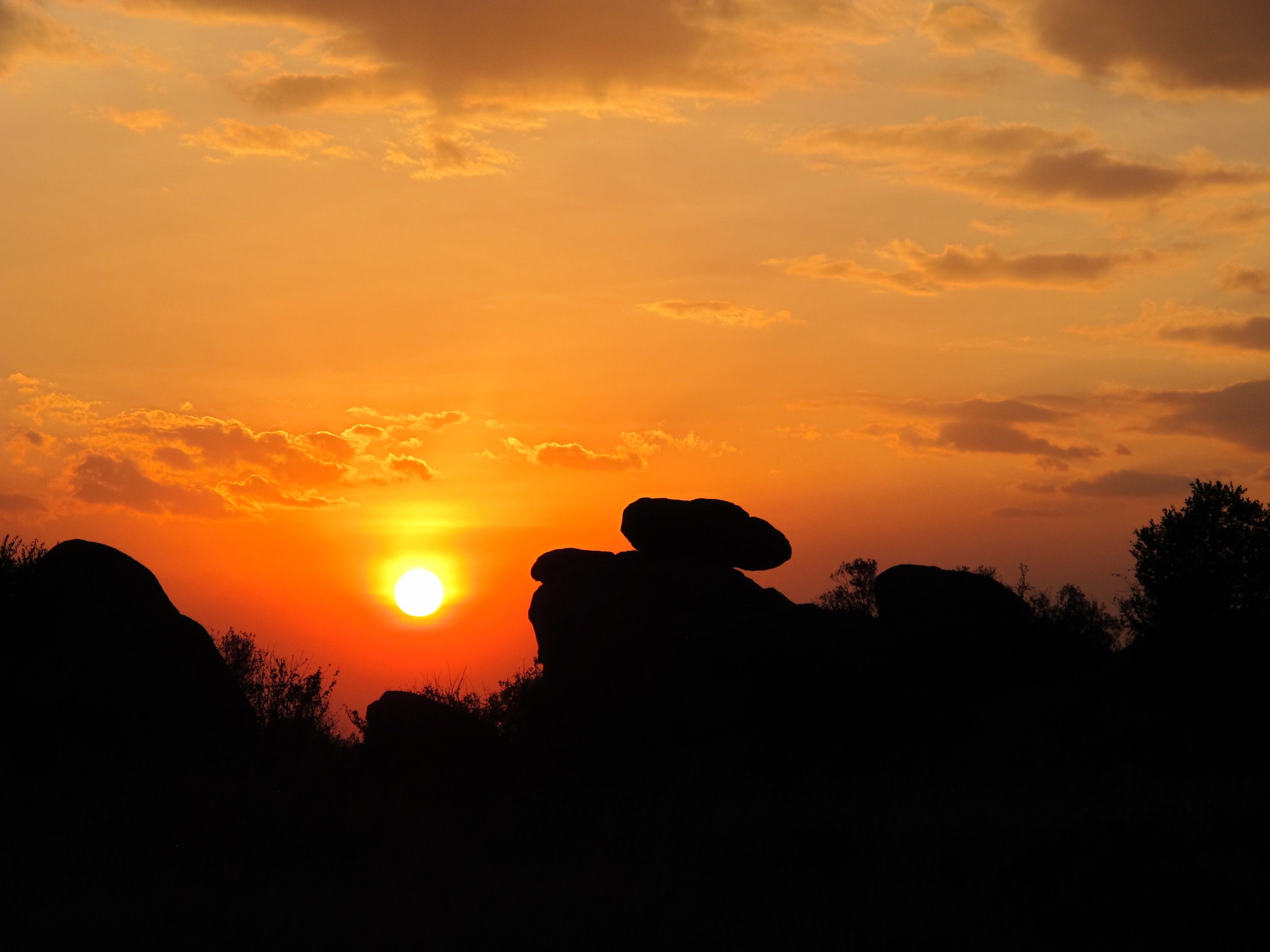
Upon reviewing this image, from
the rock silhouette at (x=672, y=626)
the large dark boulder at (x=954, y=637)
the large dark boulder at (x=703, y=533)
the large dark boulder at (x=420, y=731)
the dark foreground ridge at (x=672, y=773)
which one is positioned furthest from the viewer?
the large dark boulder at (x=703, y=533)

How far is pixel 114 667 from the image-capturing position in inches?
871

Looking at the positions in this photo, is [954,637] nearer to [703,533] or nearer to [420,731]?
[703,533]

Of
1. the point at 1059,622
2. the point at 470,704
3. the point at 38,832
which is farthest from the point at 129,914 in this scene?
the point at 1059,622

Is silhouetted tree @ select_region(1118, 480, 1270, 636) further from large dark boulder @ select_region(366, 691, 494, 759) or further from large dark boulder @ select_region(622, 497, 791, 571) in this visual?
large dark boulder @ select_region(366, 691, 494, 759)

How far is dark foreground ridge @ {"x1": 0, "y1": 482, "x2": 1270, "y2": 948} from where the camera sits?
1352 cm

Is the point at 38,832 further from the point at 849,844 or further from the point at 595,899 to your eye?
the point at 849,844

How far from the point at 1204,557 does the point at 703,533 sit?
91.2 feet

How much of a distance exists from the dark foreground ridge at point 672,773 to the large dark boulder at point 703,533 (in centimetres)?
9

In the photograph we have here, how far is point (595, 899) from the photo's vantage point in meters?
14.2

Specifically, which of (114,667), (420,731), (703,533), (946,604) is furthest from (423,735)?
(946,604)

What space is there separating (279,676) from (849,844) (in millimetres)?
17603

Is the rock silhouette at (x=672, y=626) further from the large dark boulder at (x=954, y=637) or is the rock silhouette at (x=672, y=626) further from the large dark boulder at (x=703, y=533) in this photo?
the large dark boulder at (x=954, y=637)

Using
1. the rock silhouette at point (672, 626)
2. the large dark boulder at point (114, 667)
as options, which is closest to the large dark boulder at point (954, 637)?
the rock silhouette at point (672, 626)

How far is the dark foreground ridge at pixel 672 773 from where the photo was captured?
13.5 meters
